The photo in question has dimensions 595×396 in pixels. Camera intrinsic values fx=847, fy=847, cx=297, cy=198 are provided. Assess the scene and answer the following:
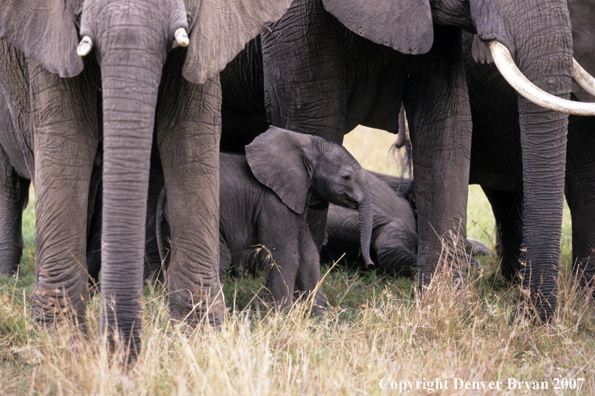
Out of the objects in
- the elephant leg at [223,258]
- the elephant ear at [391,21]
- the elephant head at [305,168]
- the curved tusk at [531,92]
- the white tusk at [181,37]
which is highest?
the elephant ear at [391,21]

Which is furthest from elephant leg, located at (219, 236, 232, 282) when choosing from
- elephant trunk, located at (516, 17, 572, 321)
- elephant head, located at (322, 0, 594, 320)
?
elephant trunk, located at (516, 17, 572, 321)

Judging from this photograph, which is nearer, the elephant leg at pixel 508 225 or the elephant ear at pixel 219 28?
the elephant ear at pixel 219 28

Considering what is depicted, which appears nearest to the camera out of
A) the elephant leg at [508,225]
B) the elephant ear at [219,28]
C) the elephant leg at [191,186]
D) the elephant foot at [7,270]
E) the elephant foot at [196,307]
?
the elephant ear at [219,28]

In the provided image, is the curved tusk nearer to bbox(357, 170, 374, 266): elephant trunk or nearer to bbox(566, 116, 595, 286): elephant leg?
bbox(357, 170, 374, 266): elephant trunk

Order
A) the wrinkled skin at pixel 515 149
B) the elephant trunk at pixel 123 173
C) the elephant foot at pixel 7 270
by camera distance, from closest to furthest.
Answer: the elephant trunk at pixel 123 173
the wrinkled skin at pixel 515 149
the elephant foot at pixel 7 270

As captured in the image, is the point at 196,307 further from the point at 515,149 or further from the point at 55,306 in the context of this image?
the point at 515,149

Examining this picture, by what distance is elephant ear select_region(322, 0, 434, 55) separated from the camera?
4211 millimetres

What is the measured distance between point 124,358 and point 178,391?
0.28 metres

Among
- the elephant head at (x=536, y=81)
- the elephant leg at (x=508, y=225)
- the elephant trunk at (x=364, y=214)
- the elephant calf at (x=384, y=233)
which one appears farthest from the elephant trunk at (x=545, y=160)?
the elephant leg at (x=508, y=225)

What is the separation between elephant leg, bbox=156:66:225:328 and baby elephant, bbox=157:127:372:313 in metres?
0.75

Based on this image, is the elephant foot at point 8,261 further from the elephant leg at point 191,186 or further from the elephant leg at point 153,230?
the elephant leg at point 191,186

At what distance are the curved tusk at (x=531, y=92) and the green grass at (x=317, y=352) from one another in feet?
3.15

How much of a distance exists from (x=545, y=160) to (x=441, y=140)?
817 mm

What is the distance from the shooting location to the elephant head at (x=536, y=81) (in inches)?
154
